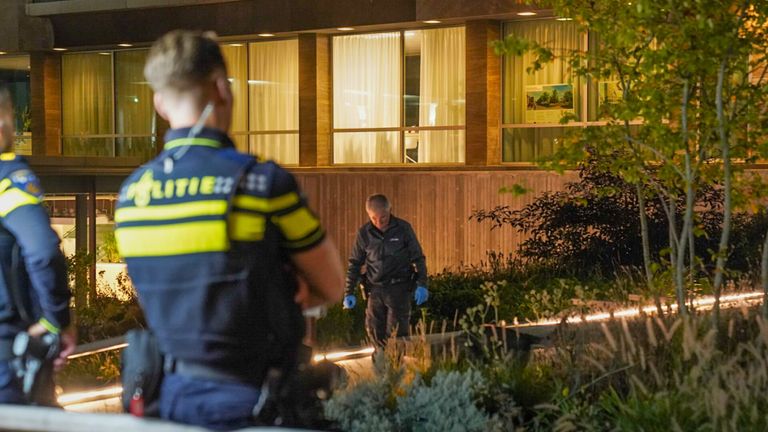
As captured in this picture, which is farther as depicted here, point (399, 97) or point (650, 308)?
point (399, 97)

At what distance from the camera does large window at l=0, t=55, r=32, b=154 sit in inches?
1288

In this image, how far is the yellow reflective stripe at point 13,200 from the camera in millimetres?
5277

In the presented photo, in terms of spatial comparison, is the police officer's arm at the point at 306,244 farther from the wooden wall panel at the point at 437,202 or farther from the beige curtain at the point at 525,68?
the beige curtain at the point at 525,68

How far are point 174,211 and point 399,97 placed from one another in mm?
23532

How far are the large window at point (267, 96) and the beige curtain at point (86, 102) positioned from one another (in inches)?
140

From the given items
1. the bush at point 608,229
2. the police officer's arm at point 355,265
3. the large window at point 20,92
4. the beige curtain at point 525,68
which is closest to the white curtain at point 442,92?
the beige curtain at point 525,68

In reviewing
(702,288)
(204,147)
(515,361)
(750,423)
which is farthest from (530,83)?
(204,147)

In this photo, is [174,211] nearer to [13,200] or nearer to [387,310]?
[13,200]

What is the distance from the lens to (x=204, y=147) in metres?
3.63

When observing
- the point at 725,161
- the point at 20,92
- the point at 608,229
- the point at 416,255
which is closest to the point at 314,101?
the point at 20,92

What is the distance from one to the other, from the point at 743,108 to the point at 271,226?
701 cm

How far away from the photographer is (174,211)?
359cm

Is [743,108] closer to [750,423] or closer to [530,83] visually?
[750,423]

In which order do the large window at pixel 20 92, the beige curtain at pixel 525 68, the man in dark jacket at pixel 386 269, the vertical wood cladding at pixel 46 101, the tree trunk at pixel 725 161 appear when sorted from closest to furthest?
the tree trunk at pixel 725 161 → the man in dark jacket at pixel 386 269 → the beige curtain at pixel 525 68 → the vertical wood cladding at pixel 46 101 → the large window at pixel 20 92
